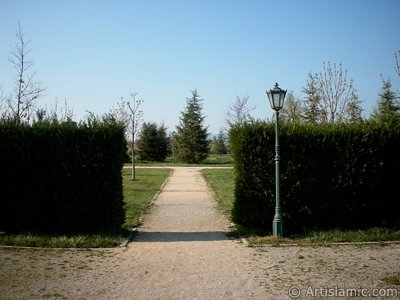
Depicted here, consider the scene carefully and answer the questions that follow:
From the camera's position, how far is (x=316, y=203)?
33.2 ft

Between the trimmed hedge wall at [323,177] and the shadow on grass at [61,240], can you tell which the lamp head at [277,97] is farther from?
the shadow on grass at [61,240]

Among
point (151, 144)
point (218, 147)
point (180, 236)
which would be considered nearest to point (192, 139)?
point (151, 144)

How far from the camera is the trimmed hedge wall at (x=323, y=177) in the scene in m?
10.1

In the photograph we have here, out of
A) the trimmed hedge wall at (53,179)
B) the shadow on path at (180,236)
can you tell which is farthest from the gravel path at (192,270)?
the trimmed hedge wall at (53,179)

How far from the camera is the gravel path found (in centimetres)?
602

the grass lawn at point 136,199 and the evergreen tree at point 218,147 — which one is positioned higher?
the evergreen tree at point 218,147

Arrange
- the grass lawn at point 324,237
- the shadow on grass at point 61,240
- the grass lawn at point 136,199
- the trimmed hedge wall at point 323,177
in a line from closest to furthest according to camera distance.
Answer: the shadow on grass at point 61,240 < the grass lawn at point 324,237 < the trimmed hedge wall at point 323,177 < the grass lawn at point 136,199

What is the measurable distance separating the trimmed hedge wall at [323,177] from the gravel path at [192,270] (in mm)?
1593

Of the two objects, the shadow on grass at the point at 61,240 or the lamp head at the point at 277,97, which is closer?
the shadow on grass at the point at 61,240

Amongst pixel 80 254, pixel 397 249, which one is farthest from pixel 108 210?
pixel 397 249

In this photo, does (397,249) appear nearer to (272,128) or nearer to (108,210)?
(272,128)

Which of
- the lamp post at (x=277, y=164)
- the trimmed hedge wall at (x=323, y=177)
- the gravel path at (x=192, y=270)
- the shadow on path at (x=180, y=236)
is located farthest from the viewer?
the trimmed hedge wall at (x=323, y=177)

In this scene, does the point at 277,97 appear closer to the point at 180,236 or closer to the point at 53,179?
the point at 180,236

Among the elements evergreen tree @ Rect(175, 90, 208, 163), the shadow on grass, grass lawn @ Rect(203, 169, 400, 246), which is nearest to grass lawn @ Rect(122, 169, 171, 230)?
the shadow on grass
